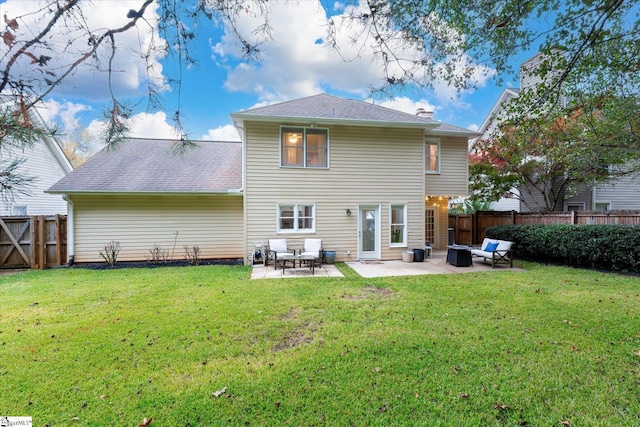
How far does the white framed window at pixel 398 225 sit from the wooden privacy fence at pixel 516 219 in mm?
5537

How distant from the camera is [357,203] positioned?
10031 millimetres

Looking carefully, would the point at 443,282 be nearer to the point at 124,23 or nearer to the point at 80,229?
the point at 124,23

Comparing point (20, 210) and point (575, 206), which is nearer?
point (20, 210)

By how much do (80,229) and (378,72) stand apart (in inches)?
446

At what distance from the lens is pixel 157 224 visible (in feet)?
33.6

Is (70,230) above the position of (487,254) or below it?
above

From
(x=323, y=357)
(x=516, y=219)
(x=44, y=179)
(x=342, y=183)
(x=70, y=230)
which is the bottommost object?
(x=323, y=357)

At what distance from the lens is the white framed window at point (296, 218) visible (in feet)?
31.7

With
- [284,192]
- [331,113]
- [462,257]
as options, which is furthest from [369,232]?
[331,113]

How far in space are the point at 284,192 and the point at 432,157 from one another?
6428 millimetres

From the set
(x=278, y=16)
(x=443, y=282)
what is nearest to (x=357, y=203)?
(x=443, y=282)

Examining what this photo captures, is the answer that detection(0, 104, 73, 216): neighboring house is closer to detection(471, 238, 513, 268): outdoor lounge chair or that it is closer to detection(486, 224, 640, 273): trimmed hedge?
detection(471, 238, 513, 268): outdoor lounge chair

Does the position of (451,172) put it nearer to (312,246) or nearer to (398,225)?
(398,225)

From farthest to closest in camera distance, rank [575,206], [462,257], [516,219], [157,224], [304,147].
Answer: [575,206] → [516,219] → [157,224] → [304,147] → [462,257]
